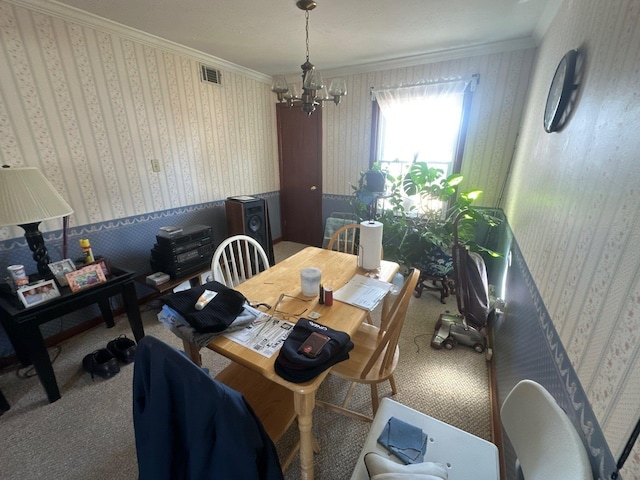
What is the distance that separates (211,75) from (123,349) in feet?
9.19

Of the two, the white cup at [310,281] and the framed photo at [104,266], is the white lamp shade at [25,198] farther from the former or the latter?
the white cup at [310,281]

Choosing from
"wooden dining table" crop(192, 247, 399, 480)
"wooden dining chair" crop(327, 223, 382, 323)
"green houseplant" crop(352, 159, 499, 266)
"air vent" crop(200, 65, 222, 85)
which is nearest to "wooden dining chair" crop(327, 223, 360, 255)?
"wooden dining chair" crop(327, 223, 382, 323)

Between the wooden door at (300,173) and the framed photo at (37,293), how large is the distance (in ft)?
9.56

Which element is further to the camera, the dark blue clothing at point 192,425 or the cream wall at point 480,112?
the cream wall at point 480,112

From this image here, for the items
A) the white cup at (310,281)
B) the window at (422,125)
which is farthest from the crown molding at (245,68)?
the white cup at (310,281)

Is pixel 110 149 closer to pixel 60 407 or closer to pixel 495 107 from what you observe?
pixel 60 407

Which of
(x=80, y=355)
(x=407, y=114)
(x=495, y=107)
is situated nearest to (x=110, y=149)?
(x=80, y=355)

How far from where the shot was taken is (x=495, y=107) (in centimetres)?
269

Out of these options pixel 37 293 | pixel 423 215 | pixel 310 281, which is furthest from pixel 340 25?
pixel 37 293

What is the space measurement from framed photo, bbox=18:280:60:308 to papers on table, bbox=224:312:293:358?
134 cm

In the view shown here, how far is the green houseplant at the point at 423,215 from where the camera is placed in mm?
2654

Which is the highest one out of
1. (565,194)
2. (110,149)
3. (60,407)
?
(110,149)

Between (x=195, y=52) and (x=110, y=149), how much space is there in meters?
1.31

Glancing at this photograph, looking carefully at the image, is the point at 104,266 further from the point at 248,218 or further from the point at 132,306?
the point at 248,218
